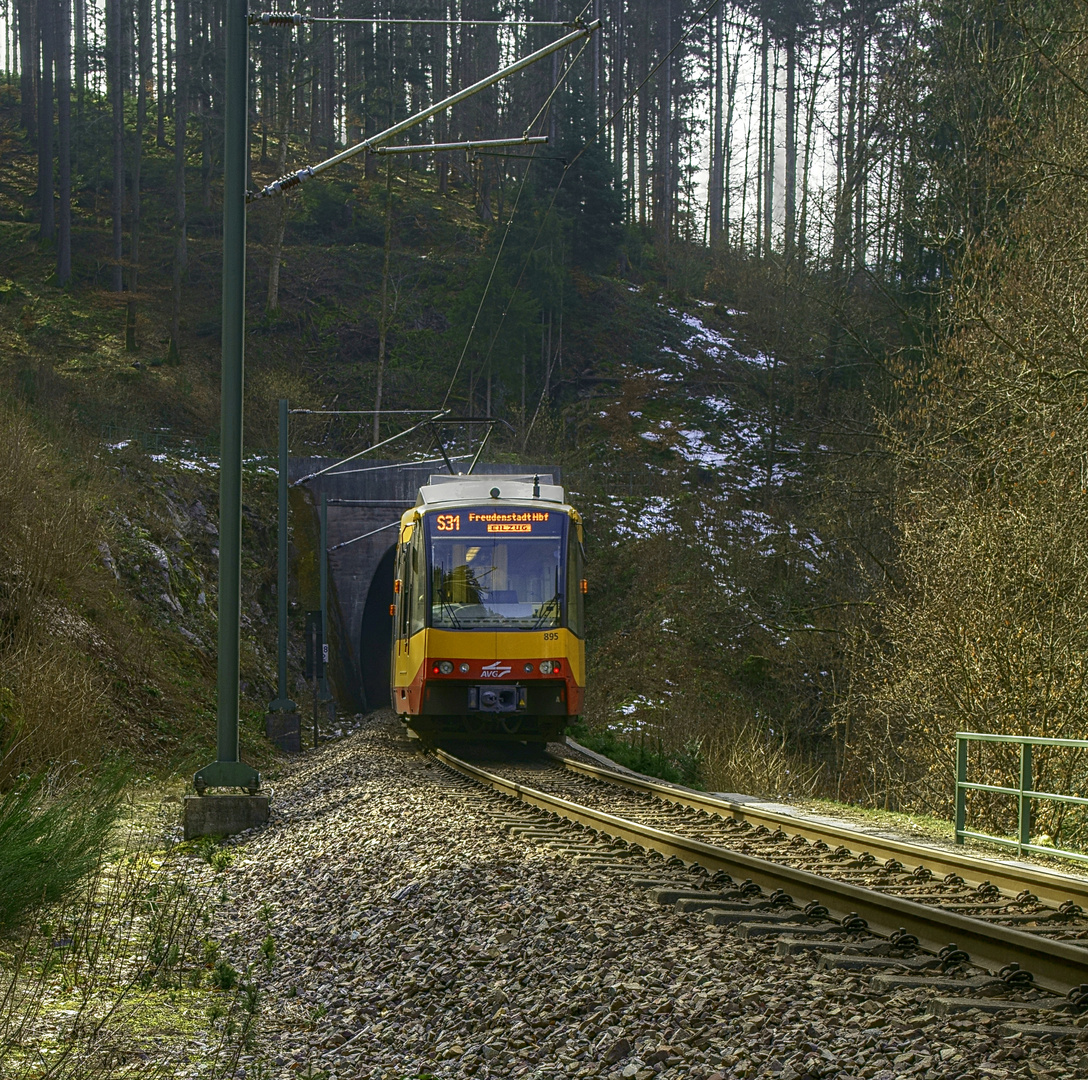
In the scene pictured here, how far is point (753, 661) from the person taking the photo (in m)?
32.4

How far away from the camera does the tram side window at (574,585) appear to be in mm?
17141

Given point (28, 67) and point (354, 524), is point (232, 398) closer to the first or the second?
point (354, 524)

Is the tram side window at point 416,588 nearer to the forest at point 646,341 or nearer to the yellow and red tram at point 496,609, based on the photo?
the yellow and red tram at point 496,609

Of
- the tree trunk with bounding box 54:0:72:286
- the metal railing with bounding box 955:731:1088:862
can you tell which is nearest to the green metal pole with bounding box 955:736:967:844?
the metal railing with bounding box 955:731:1088:862

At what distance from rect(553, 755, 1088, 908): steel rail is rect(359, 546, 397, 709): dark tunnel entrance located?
867 inches

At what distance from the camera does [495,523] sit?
1723cm

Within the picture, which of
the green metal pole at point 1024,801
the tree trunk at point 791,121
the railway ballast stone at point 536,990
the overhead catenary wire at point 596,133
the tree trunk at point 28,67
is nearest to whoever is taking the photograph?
the railway ballast stone at point 536,990

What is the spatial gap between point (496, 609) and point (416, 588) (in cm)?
123

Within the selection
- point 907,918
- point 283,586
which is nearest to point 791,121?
point 283,586

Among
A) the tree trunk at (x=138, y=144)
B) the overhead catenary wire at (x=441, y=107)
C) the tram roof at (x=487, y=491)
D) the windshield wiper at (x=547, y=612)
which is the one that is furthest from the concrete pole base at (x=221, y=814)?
the tree trunk at (x=138, y=144)

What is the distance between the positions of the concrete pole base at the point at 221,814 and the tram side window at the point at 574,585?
653 cm

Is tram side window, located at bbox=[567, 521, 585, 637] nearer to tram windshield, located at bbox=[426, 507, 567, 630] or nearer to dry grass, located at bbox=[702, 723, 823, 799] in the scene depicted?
tram windshield, located at bbox=[426, 507, 567, 630]

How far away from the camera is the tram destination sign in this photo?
17203 mm

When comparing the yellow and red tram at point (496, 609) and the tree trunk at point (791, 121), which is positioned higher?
the tree trunk at point (791, 121)
